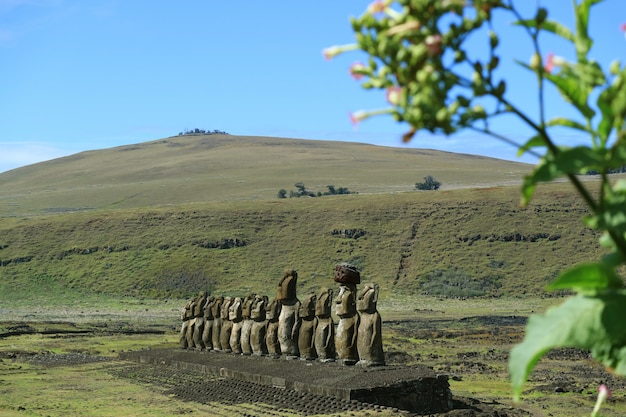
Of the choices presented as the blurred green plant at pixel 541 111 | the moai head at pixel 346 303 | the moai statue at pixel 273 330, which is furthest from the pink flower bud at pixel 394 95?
the moai statue at pixel 273 330

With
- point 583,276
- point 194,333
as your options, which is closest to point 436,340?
point 194,333

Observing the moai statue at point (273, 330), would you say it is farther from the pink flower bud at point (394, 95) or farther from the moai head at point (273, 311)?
the pink flower bud at point (394, 95)

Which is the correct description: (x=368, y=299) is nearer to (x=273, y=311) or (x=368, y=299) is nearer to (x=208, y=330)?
(x=273, y=311)

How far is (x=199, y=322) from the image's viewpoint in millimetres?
27438

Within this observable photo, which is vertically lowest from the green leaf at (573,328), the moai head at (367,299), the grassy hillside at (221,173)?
the moai head at (367,299)

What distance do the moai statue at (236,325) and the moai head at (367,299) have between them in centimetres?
645

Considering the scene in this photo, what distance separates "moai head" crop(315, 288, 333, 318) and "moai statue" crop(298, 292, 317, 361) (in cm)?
47

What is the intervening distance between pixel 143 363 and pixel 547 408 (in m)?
11.6

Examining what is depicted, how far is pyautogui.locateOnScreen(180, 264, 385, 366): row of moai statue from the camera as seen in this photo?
1914 cm

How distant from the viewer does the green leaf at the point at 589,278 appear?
179cm

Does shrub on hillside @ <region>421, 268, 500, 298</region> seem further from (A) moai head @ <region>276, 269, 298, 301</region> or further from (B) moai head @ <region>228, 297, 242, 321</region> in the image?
(A) moai head @ <region>276, 269, 298, 301</region>

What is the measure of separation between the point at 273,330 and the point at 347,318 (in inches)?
139

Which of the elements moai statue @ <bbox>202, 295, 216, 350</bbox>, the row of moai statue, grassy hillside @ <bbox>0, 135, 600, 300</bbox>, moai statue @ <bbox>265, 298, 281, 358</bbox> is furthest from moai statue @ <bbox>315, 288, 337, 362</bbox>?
grassy hillside @ <bbox>0, 135, 600, 300</bbox>

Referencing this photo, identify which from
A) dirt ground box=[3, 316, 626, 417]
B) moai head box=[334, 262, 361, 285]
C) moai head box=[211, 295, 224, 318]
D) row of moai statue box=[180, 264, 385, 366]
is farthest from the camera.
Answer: moai head box=[211, 295, 224, 318]
